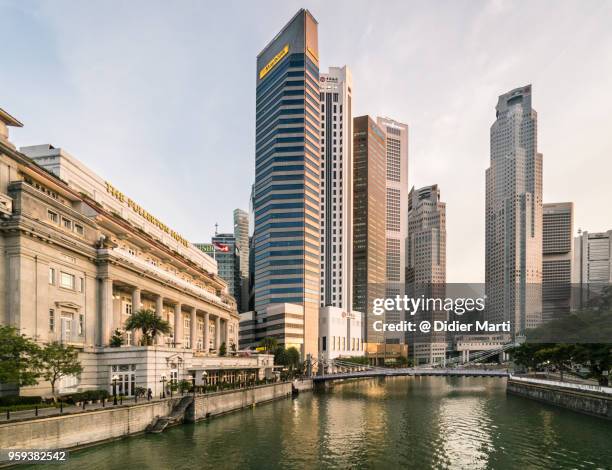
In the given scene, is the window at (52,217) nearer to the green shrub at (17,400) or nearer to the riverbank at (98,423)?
the green shrub at (17,400)

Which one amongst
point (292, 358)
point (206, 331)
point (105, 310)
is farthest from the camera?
point (292, 358)

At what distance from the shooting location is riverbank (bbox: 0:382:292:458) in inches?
1674

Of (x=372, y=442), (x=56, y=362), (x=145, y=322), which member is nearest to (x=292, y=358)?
(x=145, y=322)

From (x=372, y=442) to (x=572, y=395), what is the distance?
46968 mm

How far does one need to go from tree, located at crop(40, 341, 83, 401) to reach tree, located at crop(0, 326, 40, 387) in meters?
1.04

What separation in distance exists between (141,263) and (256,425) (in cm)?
3267

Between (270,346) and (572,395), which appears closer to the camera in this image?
(572,395)

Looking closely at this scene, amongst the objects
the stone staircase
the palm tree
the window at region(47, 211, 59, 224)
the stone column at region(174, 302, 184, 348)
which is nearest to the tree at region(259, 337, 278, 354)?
the stone column at region(174, 302, 184, 348)

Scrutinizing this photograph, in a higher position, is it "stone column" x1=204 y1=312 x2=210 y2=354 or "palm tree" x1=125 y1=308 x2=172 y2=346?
"palm tree" x1=125 y1=308 x2=172 y2=346

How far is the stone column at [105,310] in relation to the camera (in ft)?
236

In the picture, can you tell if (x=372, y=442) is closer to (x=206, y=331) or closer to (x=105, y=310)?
(x=105, y=310)

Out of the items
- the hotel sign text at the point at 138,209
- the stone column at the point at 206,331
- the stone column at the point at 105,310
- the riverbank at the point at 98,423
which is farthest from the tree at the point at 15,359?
the stone column at the point at 206,331

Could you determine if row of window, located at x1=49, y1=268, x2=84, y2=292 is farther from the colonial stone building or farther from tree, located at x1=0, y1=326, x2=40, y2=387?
tree, located at x1=0, y1=326, x2=40, y2=387

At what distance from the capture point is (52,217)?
66562 millimetres
